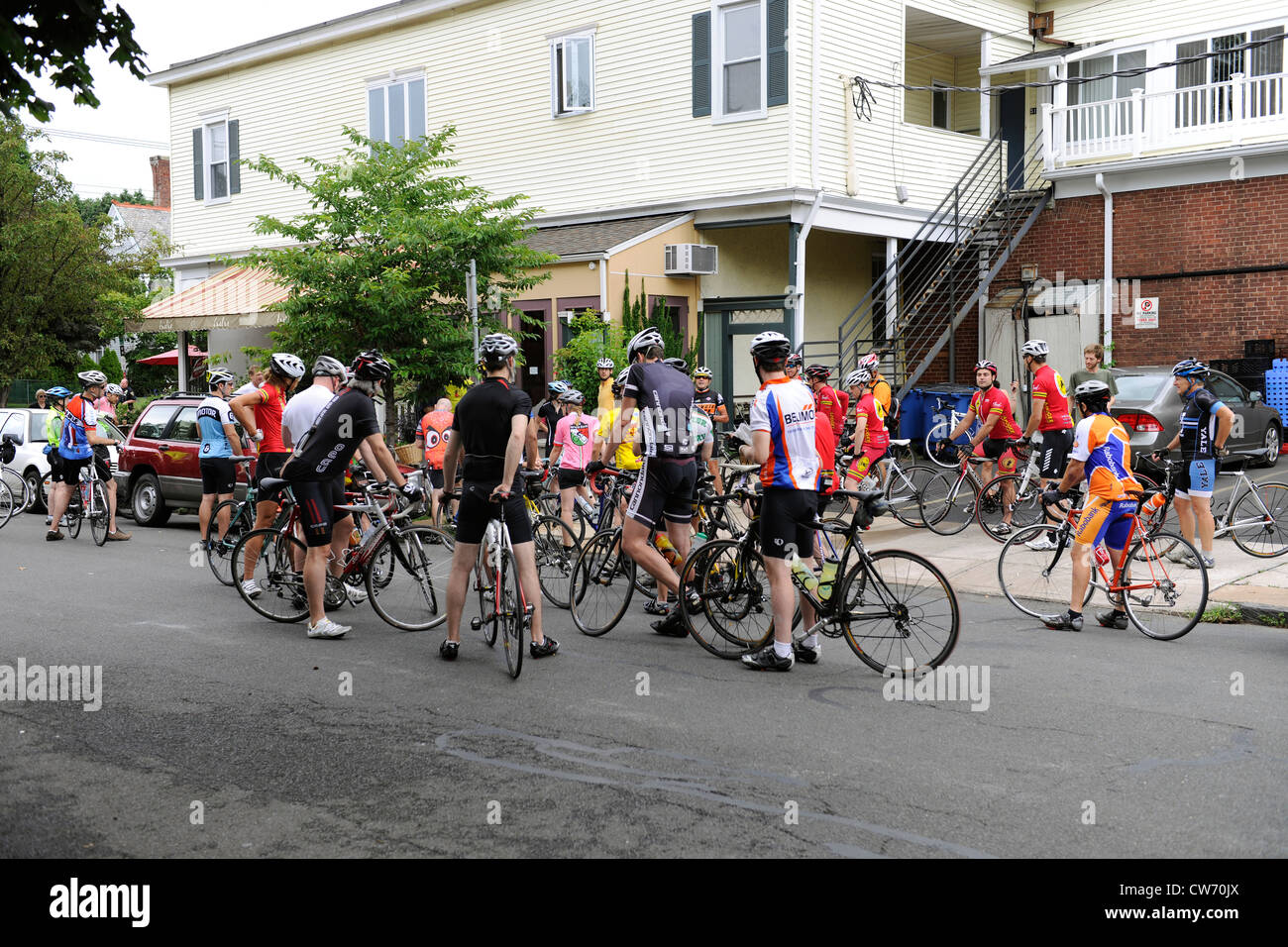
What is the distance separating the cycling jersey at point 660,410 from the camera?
8531 millimetres

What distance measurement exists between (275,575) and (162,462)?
7687 millimetres

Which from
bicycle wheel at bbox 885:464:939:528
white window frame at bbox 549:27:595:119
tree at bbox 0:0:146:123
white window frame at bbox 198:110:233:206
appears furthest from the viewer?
white window frame at bbox 198:110:233:206

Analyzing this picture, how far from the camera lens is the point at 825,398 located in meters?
14.5

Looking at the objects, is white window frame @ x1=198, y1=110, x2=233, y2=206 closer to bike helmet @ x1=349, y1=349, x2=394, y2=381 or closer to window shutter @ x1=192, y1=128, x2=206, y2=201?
window shutter @ x1=192, y1=128, x2=206, y2=201

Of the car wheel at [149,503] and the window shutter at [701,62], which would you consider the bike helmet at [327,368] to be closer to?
the car wheel at [149,503]

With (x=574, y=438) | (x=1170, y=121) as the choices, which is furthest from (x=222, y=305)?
(x=1170, y=121)

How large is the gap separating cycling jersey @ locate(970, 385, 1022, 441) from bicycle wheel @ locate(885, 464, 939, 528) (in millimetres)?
846

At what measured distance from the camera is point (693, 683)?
7.49 metres

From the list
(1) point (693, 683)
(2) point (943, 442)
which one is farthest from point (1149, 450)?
(1) point (693, 683)

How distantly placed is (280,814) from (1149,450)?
1281 centimetres

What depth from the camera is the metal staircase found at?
21125 millimetres

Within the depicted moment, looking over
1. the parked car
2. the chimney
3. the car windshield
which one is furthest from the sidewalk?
the chimney

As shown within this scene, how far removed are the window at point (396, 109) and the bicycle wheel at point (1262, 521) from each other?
16.9 m
